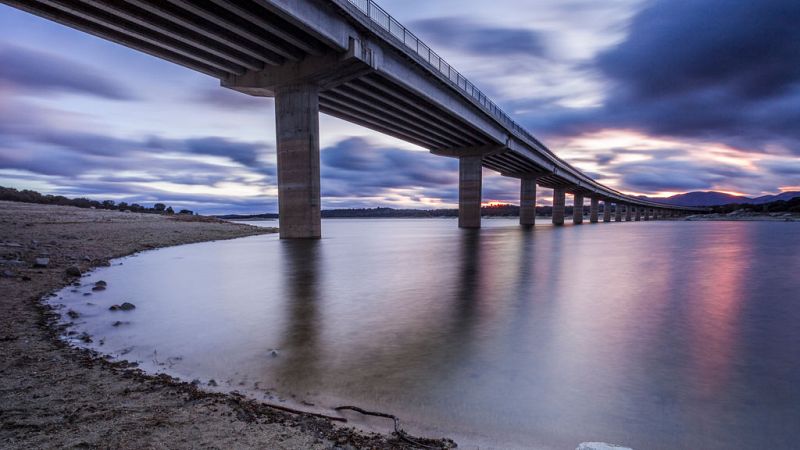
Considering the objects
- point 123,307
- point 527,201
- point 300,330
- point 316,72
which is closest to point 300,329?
point 300,330

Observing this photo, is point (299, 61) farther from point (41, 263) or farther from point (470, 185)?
point (470, 185)

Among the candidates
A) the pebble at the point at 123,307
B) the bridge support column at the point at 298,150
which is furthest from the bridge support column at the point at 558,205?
the pebble at the point at 123,307

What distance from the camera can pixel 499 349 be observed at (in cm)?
527

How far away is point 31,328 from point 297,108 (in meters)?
22.6

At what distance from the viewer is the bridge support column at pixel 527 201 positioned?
2921 inches

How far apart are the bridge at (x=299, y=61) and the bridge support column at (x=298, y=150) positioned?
7 cm

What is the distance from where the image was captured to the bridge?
18.9 m

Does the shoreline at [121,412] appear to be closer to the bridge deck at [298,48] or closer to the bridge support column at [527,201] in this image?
the bridge deck at [298,48]

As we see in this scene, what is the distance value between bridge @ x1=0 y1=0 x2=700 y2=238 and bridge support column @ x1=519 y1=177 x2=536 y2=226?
125 feet

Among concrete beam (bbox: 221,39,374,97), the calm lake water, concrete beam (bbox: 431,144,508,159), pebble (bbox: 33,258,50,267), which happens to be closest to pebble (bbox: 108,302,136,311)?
the calm lake water

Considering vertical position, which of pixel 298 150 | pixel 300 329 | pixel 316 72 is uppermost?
pixel 316 72

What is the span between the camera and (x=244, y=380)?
13.5 feet

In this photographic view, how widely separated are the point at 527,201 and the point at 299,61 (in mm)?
61080

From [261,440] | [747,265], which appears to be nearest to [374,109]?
[747,265]
